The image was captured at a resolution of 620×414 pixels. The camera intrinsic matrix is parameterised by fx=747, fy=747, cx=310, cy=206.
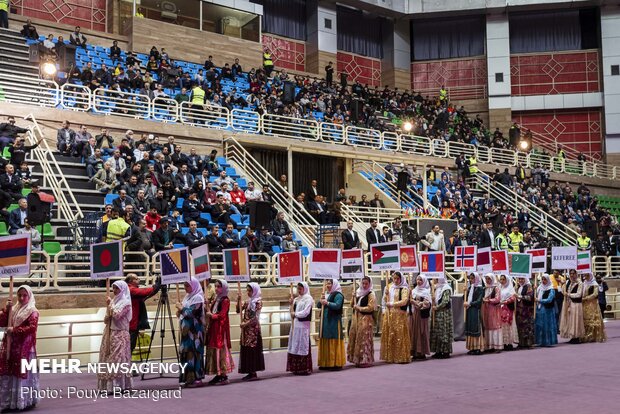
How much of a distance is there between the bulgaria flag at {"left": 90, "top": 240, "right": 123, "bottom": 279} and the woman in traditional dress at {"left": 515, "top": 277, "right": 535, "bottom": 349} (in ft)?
29.3

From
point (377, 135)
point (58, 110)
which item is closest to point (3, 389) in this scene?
point (58, 110)

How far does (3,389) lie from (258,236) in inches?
374

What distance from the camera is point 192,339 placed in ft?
34.4

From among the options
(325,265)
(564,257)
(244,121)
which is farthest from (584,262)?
(244,121)

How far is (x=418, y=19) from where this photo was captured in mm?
40438

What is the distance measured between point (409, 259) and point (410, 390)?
414 centimetres

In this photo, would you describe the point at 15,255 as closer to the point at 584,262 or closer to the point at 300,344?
the point at 300,344

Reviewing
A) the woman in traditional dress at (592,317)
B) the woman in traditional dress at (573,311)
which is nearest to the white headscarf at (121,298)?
the woman in traditional dress at (573,311)

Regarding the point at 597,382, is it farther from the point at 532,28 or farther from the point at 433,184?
the point at 532,28

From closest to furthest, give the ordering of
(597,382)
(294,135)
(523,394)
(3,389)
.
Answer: (3,389)
(523,394)
(597,382)
(294,135)

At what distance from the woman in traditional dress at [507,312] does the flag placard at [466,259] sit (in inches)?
29.9

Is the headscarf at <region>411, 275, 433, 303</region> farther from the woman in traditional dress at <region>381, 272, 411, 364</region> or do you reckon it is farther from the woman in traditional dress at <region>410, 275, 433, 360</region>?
the woman in traditional dress at <region>381, 272, 411, 364</region>

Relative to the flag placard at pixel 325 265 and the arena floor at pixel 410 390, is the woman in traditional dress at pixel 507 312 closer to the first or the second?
the arena floor at pixel 410 390

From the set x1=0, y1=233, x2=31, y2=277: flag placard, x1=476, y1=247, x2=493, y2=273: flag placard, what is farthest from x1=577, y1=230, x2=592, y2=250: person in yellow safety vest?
x1=0, y1=233, x2=31, y2=277: flag placard
